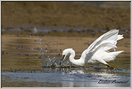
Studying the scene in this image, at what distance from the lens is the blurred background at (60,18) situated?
32.4 meters

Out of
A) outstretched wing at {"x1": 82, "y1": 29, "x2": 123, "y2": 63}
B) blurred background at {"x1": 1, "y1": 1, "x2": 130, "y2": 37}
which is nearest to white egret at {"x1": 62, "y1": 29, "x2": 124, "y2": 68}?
outstretched wing at {"x1": 82, "y1": 29, "x2": 123, "y2": 63}

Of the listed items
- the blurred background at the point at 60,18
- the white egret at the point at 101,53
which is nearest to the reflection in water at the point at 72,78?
the white egret at the point at 101,53

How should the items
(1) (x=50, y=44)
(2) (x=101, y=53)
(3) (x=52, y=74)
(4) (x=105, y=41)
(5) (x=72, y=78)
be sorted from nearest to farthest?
(5) (x=72, y=78) < (3) (x=52, y=74) < (4) (x=105, y=41) < (2) (x=101, y=53) < (1) (x=50, y=44)

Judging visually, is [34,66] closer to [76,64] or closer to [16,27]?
[76,64]

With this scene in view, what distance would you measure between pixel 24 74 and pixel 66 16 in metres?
27.3

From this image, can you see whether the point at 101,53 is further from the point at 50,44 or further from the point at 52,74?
the point at 50,44

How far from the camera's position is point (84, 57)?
41.4ft

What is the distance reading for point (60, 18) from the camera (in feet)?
120

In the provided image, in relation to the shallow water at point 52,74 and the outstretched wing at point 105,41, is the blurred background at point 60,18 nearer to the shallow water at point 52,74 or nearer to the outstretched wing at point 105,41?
the shallow water at point 52,74

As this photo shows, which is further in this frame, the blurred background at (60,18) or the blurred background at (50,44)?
the blurred background at (60,18)

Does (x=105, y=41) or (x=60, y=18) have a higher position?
(x=60, y=18)

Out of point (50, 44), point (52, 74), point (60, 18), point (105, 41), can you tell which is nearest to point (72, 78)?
point (52, 74)

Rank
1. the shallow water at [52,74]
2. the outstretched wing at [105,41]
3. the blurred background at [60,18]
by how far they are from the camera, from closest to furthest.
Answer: the shallow water at [52,74] → the outstretched wing at [105,41] → the blurred background at [60,18]

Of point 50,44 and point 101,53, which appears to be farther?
point 50,44
